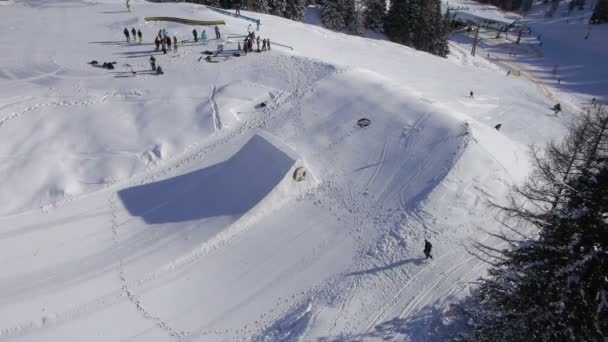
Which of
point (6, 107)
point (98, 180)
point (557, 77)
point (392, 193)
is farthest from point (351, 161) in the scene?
point (557, 77)

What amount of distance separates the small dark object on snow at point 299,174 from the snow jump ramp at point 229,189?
0.14 metres

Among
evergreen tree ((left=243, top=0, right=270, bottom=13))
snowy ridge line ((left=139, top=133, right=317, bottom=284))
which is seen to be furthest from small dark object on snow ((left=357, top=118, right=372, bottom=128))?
evergreen tree ((left=243, top=0, right=270, bottom=13))

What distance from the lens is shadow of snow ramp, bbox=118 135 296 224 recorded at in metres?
17.3

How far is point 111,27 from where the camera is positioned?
107 feet

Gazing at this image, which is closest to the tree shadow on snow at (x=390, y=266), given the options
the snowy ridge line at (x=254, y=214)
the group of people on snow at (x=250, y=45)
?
the snowy ridge line at (x=254, y=214)

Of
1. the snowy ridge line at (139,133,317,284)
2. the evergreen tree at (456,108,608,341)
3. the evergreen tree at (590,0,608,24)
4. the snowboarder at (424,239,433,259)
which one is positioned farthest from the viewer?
the evergreen tree at (590,0,608,24)

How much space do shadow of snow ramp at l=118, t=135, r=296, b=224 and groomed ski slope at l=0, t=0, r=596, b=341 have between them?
80mm

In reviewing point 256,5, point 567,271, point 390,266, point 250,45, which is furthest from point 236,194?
point 256,5

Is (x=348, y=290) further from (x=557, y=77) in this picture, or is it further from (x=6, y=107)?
(x=557, y=77)

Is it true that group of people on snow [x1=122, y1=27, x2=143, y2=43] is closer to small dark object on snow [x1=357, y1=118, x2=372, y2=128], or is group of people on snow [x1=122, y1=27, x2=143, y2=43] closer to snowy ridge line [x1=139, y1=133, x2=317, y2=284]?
snowy ridge line [x1=139, y1=133, x2=317, y2=284]

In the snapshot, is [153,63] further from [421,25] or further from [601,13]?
[601,13]

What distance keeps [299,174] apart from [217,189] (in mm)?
4064

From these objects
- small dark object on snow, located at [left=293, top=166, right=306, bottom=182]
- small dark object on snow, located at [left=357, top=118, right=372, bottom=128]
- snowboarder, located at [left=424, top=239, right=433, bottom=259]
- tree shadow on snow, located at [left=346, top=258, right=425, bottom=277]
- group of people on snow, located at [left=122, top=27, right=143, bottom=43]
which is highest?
group of people on snow, located at [left=122, top=27, right=143, bottom=43]

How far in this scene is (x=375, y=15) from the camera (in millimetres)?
55125
